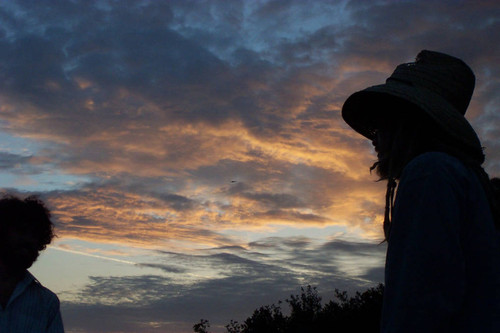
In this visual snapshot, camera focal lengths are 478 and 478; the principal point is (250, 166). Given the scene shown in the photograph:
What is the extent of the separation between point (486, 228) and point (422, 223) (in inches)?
10.4

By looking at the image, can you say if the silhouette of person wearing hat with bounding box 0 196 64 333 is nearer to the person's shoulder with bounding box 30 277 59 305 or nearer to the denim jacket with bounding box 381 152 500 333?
the person's shoulder with bounding box 30 277 59 305

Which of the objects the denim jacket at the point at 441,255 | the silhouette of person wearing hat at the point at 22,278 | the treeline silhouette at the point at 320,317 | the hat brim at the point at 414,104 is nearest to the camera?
the denim jacket at the point at 441,255

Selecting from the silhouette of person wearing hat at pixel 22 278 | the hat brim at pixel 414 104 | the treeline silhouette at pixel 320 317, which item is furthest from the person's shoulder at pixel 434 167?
the treeline silhouette at pixel 320 317

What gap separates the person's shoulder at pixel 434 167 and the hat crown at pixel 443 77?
1.96 feet

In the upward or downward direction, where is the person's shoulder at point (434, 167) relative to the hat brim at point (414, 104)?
downward

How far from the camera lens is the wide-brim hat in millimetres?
1910

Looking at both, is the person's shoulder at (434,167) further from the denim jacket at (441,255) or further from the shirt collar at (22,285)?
the shirt collar at (22,285)

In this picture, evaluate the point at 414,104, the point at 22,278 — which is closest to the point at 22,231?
the point at 22,278

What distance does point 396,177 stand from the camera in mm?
2000

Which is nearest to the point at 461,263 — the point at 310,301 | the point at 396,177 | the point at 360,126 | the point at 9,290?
the point at 396,177

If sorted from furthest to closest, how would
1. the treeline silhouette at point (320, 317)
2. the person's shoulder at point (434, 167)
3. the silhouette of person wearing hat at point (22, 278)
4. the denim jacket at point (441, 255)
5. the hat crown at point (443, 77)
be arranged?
the treeline silhouette at point (320, 317) < the silhouette of person wearing hat at point (22, 278) < the hat crown at point (443, 77) < the person's shoulder at point (434, 167) < the denim jacket at point (441, 255)

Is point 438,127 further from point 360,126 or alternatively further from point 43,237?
point 43,237

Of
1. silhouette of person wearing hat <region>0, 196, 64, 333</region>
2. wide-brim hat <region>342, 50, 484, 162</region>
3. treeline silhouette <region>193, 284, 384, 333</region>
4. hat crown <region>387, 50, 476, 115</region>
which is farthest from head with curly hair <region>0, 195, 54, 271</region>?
treeline silhouette <region>193, 284, 384, 333</region>

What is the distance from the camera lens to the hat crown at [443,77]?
217 cm
